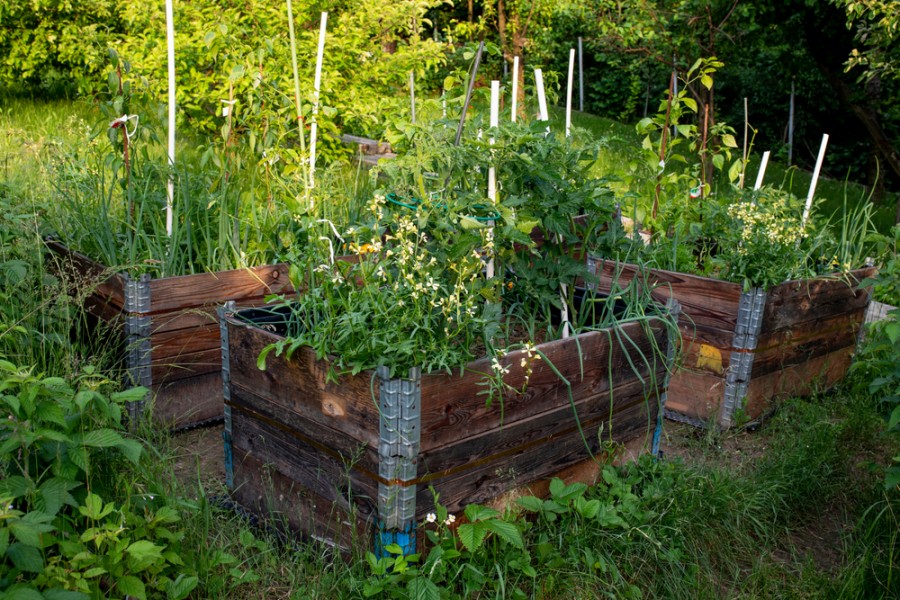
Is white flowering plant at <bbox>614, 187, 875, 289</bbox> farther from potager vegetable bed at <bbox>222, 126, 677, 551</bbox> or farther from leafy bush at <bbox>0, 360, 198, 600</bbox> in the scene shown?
leafy bush at <bbox>0, 360, 198, 600</bbox>

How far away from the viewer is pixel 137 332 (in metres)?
3.15

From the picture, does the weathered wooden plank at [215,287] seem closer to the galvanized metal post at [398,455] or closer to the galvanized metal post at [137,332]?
the galvanized metal post at [137,332]

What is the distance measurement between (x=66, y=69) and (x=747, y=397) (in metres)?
8.78

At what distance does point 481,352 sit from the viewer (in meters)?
2.76

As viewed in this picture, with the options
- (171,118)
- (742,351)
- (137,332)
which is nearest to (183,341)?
(137,332)

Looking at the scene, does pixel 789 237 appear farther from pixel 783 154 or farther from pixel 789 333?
pixel 783 154

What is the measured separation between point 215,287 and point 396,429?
1.47 metres

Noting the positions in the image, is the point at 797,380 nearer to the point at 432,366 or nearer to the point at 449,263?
the point at 449,263

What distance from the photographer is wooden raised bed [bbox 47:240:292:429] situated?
3156 millimetres

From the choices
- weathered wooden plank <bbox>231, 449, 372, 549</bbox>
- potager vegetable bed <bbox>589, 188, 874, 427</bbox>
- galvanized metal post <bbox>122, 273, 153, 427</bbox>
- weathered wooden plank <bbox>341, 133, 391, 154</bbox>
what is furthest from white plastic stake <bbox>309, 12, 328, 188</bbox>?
weathered wooden plank <bbox>341, 133, 391, 154</bbox>

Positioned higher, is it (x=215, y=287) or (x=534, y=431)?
(x=215, y=287)

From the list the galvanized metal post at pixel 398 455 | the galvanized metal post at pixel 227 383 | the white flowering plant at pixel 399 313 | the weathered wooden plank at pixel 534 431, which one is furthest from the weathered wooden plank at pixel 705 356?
the galvanized metal post at pixel 227 383

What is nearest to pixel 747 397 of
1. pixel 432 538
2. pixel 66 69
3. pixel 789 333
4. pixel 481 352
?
pixel 789 333

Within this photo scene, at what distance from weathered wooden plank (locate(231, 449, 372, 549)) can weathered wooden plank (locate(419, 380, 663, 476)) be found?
288 millimetres
